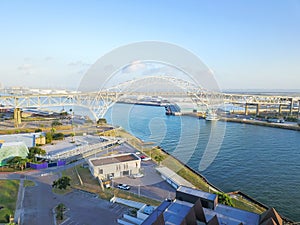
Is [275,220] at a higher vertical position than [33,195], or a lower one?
higher

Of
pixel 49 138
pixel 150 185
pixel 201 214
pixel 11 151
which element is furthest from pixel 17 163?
pixel 201 214

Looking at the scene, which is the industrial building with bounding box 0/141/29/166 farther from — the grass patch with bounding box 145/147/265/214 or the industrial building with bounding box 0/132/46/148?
the grass patch with bounding box 145/147/265/214

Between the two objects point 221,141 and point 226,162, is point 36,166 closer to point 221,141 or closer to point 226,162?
point 226,162

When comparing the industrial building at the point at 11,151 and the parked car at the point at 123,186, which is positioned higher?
the industrial building at the point at 11,151

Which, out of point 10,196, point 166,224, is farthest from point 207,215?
point 10,196

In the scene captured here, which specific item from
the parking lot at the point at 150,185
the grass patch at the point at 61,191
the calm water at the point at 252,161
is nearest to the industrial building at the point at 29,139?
the grass patch at the point at 61,191

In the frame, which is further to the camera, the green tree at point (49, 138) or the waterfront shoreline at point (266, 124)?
the waterfront shoreline at point (266, 124)

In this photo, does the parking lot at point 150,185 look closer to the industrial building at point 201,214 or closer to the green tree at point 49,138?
the industrial building at point 201,214
